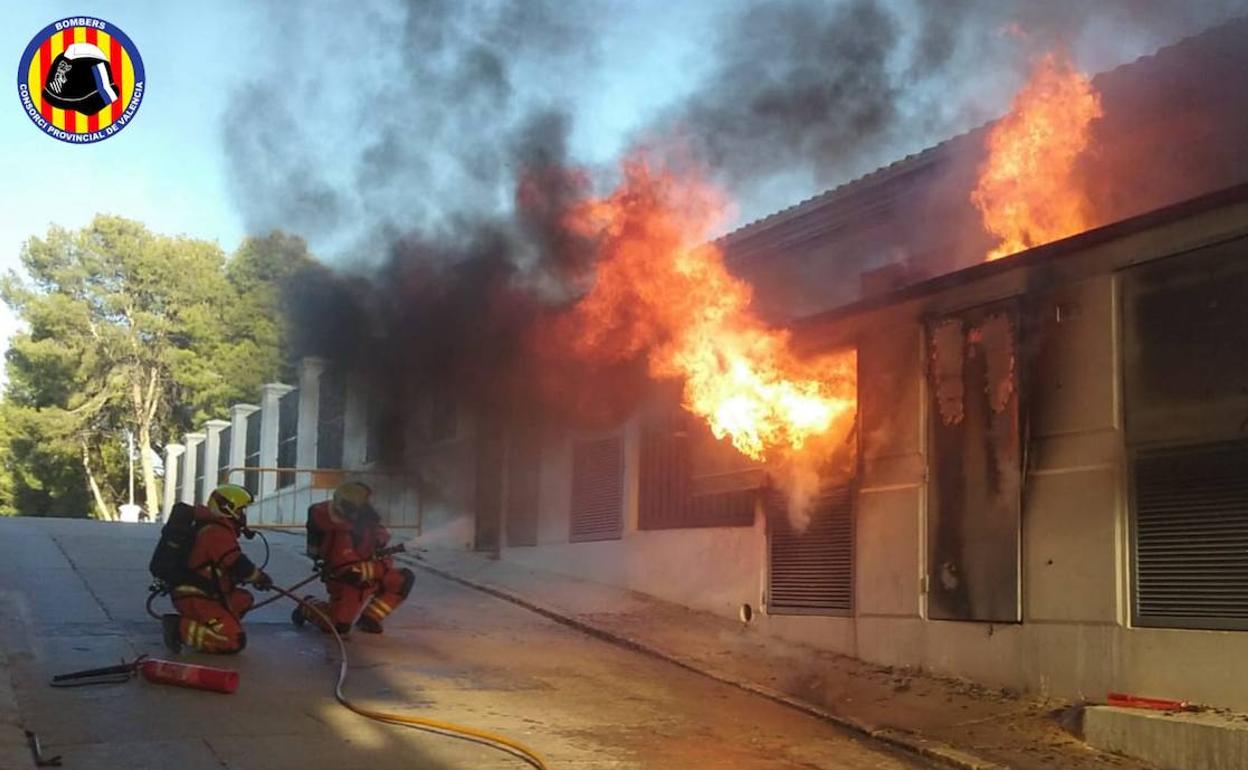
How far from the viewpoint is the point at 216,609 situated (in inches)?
335

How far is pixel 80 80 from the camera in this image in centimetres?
1044

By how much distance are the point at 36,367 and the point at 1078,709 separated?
3122cm

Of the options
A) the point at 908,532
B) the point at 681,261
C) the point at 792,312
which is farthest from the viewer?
the point at 792,312

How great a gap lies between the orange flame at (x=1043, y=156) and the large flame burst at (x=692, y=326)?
6.35 feet

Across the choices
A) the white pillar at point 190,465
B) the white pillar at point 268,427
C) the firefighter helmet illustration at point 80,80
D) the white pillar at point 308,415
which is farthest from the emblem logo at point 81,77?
the white pillar at point 190,465

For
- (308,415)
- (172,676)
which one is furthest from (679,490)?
(308,415)

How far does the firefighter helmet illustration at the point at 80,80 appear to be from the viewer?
10.3m

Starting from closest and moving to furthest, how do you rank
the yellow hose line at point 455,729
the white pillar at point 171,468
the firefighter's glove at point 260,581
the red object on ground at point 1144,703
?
the yellow hose line at point 455,729 → the red object on ground at point 1144,703 → the firefighter's glove at point 260,581 → the white pillar at point 171,468

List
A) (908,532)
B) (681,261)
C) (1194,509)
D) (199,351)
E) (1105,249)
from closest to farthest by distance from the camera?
(1194,509)
(1105,249)
(908,532)
(681,261)
(199,351)

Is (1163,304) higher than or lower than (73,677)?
higher

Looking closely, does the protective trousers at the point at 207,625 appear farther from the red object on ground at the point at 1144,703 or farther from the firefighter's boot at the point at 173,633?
the red object on ground at the point at 1144,703

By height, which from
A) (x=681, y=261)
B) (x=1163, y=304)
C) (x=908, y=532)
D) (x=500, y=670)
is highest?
(x=681, y=261)

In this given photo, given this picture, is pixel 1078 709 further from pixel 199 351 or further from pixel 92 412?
pixel 92 412

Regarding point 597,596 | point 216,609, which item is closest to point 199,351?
point 597,596
